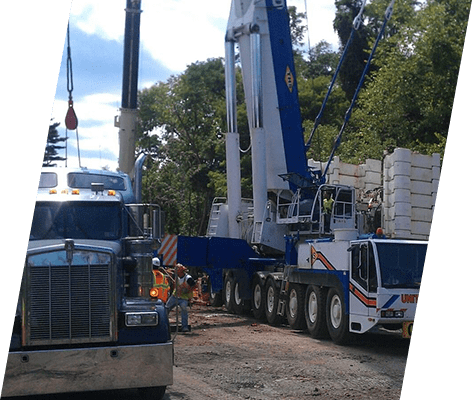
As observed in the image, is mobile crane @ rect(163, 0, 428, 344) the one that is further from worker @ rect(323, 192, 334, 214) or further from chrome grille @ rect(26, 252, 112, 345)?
chrome grille @ rect(26, 252, 112, 345)

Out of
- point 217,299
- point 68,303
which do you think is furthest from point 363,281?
point 217,299

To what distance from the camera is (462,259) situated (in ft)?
15.1

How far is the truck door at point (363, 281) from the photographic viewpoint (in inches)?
486

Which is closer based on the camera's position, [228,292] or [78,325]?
[78,325]

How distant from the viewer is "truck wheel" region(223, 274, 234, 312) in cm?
2051

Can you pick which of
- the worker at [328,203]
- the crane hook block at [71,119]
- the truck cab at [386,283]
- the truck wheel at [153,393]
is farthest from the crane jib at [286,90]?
the truck wheel at [153,393]

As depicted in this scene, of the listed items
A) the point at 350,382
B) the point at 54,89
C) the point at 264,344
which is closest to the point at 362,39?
the point at 264,344

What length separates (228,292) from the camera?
2072 centimetres

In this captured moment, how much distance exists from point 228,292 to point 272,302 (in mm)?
3385

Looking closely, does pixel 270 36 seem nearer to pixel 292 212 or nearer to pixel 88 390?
pixel 292 212

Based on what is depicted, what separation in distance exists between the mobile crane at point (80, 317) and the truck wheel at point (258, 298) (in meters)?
9.46

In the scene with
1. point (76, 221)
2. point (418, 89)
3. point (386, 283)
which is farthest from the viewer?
point (418, 89)

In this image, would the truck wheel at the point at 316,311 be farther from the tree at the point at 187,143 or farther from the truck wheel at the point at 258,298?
the tree at the point at 187,143

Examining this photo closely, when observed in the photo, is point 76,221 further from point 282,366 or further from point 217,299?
point 217,299
